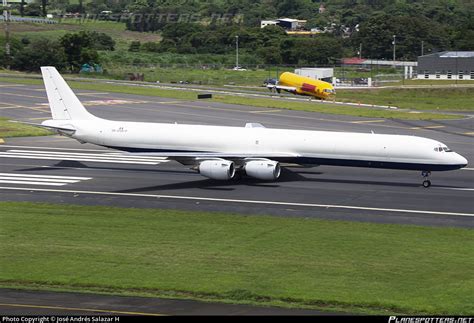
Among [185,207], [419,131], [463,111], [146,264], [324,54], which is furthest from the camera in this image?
[324,54]

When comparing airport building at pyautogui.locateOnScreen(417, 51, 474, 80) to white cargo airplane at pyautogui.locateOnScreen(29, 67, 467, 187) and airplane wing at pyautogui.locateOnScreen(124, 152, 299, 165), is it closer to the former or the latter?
white cargo airplane at pyautogui.locateOnScreen(29, 67, 467, 187)

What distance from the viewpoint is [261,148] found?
190 ft

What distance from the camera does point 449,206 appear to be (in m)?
50.6

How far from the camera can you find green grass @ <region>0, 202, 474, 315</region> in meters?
32.5

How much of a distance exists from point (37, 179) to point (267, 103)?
178ft

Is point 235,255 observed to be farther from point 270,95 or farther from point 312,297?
point 270,95

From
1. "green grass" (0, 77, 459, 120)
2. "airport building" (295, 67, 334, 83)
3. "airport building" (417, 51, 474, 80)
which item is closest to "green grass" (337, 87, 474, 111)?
"green grass" (0, 77, 459, 120)

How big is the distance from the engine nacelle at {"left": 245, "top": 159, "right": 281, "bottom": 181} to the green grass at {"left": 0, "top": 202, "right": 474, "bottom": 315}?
8.93 metres

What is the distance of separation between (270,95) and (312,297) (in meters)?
92.7

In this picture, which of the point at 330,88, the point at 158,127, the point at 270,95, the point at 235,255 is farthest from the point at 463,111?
the point at 235,255

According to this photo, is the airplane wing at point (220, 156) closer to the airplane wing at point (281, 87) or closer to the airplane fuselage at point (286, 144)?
the airplane fuselage at point (286, 144)

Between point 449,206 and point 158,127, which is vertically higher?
point 158,127

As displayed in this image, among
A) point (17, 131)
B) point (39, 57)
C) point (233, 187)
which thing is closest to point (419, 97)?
point (39, 57)

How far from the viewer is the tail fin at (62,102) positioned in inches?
2506
